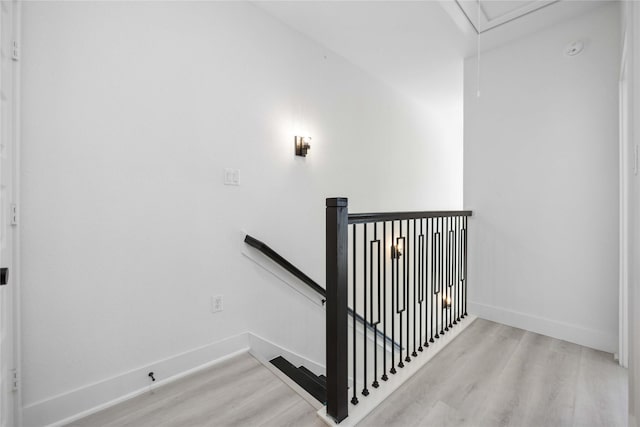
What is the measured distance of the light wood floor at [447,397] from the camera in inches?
57.6

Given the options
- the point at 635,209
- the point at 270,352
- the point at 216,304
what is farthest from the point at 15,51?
the point at 635,209

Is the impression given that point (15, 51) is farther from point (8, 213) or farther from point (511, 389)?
point (511, 389)

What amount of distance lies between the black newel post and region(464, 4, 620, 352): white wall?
6.67 ft

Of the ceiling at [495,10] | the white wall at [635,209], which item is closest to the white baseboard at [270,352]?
the white wall at [635,209]

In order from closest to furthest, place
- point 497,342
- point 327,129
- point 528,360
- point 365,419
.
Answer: point 365,419, point 528,360, point 497,342, point 327,129

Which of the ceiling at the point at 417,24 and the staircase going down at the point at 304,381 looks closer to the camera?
the staircase going down at the point at 304,381

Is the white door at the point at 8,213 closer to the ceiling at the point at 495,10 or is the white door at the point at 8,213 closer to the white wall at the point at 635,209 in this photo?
the white wall at the point at 635,209

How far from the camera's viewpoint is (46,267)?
1469 millimetres

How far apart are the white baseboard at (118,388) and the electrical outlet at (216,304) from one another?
23 cm

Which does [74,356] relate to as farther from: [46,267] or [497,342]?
[497,342]

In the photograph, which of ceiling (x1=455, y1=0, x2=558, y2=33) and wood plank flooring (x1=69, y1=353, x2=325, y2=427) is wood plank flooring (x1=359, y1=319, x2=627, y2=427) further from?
ceiling (x1=455, y1=0, x2=558, y2=33)

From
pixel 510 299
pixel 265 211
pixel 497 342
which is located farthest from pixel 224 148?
pixel 510 299

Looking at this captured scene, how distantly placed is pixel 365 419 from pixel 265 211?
1.58 meters

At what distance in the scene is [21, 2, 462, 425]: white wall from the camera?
4.82ft
